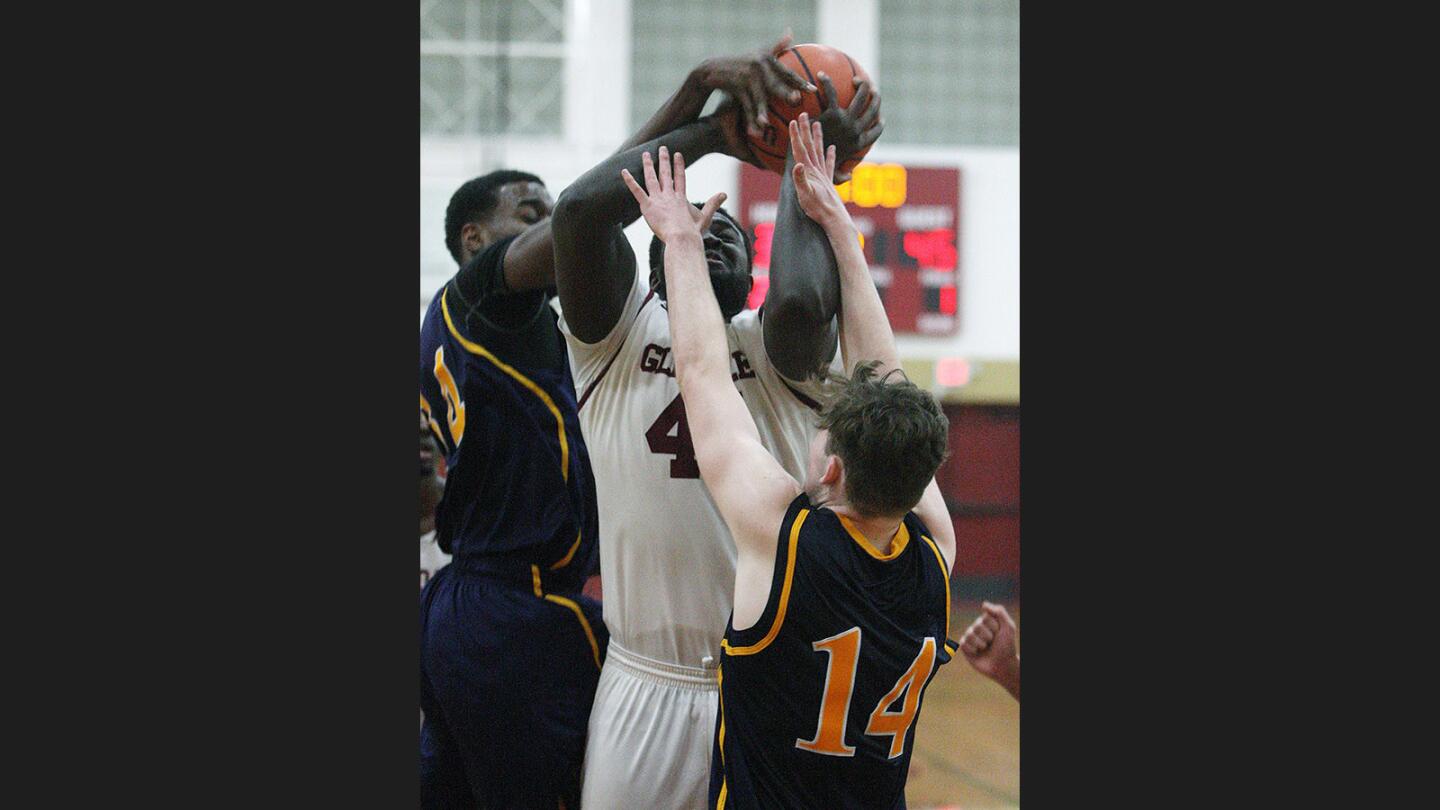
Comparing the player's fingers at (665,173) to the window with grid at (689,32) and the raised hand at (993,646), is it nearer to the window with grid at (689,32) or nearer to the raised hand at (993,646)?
the raised hand at (993,646)

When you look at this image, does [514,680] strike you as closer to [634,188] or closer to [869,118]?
[634,188]

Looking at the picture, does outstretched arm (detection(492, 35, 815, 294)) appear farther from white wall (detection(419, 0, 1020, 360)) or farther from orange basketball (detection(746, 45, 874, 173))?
white wall (detection(419, 0, 1020, 360))

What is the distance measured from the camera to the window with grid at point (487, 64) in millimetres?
12195

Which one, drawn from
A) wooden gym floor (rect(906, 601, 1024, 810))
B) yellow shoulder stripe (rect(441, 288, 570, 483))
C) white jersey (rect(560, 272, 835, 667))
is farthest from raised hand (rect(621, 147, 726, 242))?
wooden gym floor (rect(906, 601, 1024, 810))

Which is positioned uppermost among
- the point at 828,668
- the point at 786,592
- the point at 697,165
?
the point at 697,165

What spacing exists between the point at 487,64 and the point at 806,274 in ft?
33.3

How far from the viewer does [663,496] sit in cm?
326

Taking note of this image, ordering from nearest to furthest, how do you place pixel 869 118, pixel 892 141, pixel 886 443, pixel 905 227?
pixel 886 443, pixel 869 118, pixel 905 227, pixel 892 141

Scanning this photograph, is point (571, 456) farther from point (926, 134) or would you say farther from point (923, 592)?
point (926, 134)

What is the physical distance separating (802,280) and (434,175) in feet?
30.9

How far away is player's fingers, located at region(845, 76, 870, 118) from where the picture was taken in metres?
3.14

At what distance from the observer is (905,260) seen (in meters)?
12.0

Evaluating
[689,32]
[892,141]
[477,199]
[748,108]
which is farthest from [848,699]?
[689,32]

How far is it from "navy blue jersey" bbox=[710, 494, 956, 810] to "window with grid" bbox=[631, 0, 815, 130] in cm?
1052
